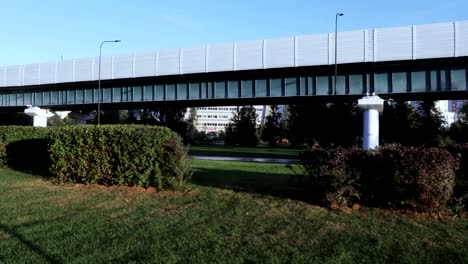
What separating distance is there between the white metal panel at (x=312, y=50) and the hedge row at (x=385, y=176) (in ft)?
103

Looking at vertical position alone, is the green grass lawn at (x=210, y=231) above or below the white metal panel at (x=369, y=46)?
below

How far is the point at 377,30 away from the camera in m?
39.2

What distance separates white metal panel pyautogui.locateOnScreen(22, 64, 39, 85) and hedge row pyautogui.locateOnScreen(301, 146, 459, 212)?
178 ft

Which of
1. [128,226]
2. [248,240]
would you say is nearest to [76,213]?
[128,226]

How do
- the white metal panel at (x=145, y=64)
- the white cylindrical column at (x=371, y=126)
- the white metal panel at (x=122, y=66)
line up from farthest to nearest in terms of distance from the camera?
the white metal panel at (x=122, y=66), the white metal panel at (x=145, y=64), the white cylindrical column at (x=371, y=126)

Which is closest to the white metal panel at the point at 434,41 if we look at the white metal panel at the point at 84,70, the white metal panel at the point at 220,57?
the white metal panel at the point at 220,57

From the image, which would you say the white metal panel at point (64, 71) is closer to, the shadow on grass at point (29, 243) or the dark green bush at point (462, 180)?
the shadow on grass at point (29, 243)

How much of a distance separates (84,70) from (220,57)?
18.1 metres

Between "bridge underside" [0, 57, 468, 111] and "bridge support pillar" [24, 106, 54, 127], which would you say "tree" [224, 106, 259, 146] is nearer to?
"bridge underside" [0, 57, 468, 111]

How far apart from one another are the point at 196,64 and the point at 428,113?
3799cm

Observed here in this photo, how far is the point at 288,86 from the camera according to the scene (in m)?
42.1

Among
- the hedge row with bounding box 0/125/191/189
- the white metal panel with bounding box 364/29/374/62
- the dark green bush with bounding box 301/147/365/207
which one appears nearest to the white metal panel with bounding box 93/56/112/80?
the white metal panel with bounding box 364/29/374/62

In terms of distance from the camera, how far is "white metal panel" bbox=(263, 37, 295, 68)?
42.2m

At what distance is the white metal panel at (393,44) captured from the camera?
3756cm
